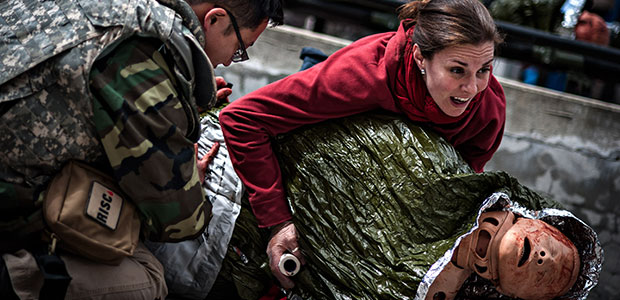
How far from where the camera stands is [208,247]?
84.0 inches

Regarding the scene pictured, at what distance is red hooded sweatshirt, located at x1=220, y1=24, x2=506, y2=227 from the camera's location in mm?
2033

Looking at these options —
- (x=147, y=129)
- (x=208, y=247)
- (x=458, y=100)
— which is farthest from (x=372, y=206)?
(x=147, y=129)

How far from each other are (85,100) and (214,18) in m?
0.46

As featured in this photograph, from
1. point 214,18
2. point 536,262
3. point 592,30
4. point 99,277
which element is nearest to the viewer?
point 99,277

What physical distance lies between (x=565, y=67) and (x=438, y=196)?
1.87 m

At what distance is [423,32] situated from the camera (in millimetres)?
2020

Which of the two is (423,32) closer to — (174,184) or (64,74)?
(174,184)

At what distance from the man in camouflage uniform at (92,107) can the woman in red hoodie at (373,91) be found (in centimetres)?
51

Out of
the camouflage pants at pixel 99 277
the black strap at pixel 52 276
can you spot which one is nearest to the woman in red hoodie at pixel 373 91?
the camouflage pants at pixel 99 277

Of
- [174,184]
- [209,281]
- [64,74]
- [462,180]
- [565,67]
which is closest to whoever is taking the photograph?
[64,74]

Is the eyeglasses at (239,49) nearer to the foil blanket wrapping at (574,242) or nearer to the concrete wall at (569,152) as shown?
the foil blanket wrapping at (574,242)

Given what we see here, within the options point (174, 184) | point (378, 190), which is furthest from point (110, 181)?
point (378, 190)

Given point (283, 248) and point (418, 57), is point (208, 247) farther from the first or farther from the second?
point (418, 57)

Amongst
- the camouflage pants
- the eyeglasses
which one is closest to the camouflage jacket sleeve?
the camouflage pants
